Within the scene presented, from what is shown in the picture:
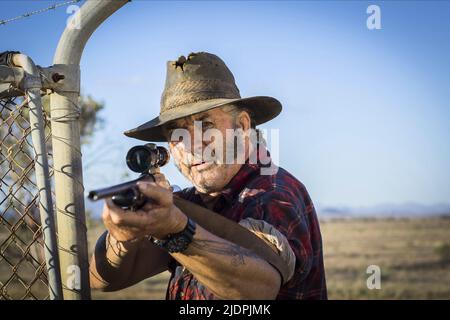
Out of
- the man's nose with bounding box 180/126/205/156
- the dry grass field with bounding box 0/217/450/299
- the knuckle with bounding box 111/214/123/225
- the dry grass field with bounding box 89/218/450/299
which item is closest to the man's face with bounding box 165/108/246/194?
the man's nose with bounding box 180/126/205/156

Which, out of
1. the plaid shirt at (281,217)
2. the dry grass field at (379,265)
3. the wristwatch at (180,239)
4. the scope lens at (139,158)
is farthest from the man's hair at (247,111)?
the dry grass field at (379,265)

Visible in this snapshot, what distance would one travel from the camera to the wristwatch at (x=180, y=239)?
8.05ft

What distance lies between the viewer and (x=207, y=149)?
346 centimetres

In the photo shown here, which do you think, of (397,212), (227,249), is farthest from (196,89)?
(397,212)

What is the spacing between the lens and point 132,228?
2.32 m

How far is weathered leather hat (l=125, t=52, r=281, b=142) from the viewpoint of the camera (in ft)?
11.4

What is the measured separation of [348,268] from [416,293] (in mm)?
8511

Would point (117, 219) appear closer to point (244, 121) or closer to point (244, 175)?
point (244, 175)

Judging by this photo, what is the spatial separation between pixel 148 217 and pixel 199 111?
117 centimetres

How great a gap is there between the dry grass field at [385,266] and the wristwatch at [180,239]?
13755 mm

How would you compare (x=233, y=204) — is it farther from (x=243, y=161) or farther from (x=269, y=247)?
(x=269, y=247)

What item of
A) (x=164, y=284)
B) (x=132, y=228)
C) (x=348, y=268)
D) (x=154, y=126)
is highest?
(x=154, y=126)

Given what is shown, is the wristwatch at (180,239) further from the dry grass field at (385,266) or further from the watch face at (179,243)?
the dry grass field at (385,266)
